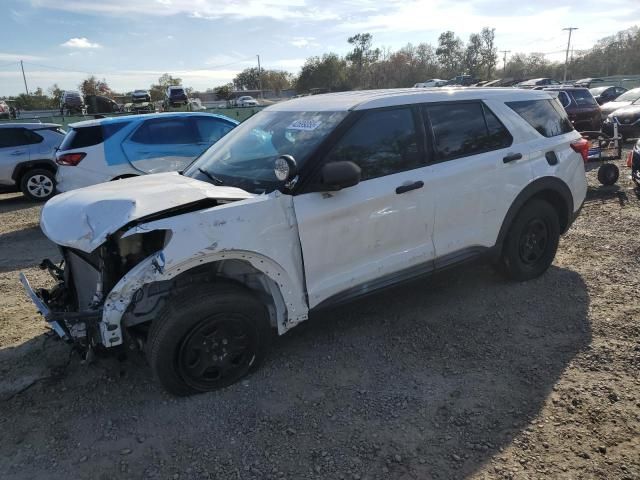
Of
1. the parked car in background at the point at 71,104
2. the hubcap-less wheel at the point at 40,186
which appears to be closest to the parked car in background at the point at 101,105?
the parked car in background at the point at 71,104

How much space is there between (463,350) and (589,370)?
0.81m

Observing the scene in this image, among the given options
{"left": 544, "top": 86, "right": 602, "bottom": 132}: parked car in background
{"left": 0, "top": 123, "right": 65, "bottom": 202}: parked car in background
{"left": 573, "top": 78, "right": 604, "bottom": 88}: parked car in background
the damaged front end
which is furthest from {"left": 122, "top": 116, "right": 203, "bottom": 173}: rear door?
{"left": 573, "top": 78, "right": 604, "bottom": 88}: parked car in background

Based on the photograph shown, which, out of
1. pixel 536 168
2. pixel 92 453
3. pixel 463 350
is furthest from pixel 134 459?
pixel 536 168

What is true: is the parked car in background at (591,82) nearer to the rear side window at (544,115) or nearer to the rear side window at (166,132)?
the rear side window at (166,132)

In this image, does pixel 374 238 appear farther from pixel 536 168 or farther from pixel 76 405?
pixel 76 405

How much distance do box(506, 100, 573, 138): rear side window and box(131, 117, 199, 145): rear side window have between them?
17.6 feet

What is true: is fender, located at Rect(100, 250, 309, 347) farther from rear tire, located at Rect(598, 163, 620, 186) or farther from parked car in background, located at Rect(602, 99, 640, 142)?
parked car in background, located at Rect(602, 99, 640, 142)

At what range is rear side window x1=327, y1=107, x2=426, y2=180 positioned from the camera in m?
3.33

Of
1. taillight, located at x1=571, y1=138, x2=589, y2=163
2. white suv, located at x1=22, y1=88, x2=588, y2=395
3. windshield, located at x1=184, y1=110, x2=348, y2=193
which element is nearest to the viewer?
white suv, located at x1=22, y1=88, x2=588, y2=395

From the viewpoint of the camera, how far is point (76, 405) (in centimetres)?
308

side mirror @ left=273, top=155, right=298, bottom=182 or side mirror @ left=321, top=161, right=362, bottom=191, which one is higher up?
side mirror @ left=273, top=155, right=298, bottom=182

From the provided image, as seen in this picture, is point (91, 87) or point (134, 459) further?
point (91, 87)

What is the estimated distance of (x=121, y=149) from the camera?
7.52 meters

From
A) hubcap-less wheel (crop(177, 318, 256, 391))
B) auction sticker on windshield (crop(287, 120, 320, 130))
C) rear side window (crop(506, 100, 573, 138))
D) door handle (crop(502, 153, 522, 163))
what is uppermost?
auction sticker on windshield (crop(287, 120, 320, 130))
